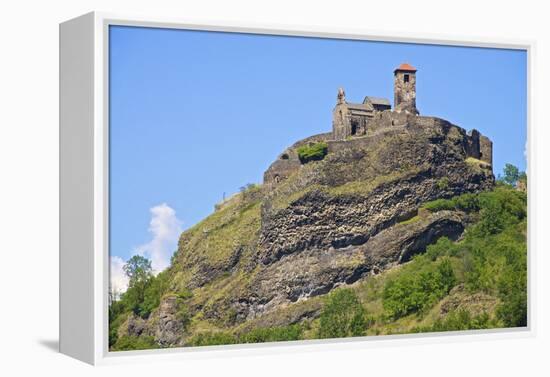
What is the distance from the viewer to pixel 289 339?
56.0 feet

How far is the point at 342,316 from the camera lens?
1738 cm

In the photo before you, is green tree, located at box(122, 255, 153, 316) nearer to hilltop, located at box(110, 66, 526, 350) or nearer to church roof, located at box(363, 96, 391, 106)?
hilltop, located at box(110, 66, 526, 350)

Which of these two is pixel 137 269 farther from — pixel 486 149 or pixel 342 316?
pixel 486 149

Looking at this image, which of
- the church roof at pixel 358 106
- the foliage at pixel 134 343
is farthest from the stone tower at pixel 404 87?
the foliage at pixel 134 343

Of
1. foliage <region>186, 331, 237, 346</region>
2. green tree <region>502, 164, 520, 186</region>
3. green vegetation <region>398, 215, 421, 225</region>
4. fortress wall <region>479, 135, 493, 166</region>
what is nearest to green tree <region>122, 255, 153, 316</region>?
foliage <region>186, 331, 237, 346</region>

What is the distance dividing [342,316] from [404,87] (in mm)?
3181

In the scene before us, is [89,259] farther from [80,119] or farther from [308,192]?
[308,192]

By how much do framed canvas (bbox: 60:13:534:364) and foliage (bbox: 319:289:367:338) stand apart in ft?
0.07

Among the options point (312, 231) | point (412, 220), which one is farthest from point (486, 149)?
point (312, 231)

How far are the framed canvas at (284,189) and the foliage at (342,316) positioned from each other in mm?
21

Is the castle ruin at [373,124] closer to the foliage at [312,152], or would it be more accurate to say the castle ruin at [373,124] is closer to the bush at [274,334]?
the foliage at [312,152]

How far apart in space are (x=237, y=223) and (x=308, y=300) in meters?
1.41

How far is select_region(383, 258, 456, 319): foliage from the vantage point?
17.7 meters

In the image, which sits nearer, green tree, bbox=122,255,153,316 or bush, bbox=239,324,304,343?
green tree, bbox=122,255,153,316
